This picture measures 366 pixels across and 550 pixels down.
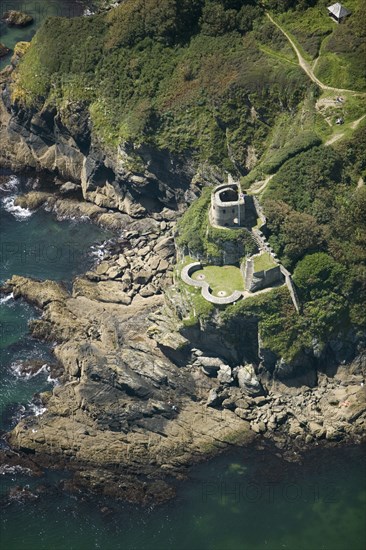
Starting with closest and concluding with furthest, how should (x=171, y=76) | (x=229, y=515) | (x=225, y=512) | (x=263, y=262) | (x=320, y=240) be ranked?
(x=229, y=515)
(x=225, y=512)
(x=263, y=262)
(x=320, y=240)
(x=171, y=76)

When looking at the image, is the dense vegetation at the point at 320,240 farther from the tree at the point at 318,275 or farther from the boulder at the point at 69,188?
the boulder at the point at 69,188

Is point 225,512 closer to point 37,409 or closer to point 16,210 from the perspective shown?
point 37,409

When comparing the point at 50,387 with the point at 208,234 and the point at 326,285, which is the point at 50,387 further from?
the point at 326,285

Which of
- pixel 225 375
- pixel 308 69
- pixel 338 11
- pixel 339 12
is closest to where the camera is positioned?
pixel 225 375

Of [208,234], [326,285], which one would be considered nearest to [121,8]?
[208,234]

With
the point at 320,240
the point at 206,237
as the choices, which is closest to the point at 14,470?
the point at 206,237

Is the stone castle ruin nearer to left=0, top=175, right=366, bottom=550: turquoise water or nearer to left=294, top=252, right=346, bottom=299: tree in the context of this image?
left=294, top=252, right=346, bottom=299: tree
